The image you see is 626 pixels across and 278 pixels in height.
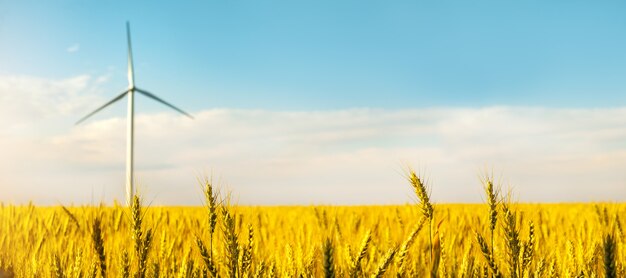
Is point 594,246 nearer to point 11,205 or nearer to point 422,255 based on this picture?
point 422,255

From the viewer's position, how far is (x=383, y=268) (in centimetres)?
294

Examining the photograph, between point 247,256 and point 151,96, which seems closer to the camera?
point 247,256

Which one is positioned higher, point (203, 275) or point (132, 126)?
point (132, 126)

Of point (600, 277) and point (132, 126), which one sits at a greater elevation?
point (132, 126)

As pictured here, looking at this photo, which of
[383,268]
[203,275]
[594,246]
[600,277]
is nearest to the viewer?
[383,268]

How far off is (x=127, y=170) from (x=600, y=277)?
73.7ft

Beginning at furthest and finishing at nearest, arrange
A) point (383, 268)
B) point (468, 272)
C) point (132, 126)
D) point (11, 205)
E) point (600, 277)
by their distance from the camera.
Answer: point (132, 126), point (11, 205), point (600, 277), point (468, 272), point (383, 268)

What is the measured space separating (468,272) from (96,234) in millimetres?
2094

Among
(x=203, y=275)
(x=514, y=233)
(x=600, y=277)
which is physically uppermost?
(x=514, y=233)

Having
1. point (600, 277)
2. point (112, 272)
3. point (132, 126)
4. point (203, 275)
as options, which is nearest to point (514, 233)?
point (203, 275)

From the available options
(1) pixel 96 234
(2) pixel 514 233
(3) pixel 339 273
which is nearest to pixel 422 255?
(3) pixel 339 273

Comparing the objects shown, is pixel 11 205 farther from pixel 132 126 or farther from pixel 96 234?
pixel 132 126

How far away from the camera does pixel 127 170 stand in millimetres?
25328

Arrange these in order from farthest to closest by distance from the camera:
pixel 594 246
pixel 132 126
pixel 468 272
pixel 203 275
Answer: pixel 132 126 → pixel 594 246 → pixel 203 275 → pixel 468 272
